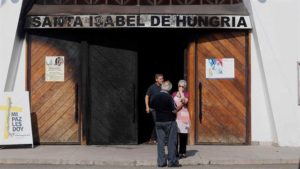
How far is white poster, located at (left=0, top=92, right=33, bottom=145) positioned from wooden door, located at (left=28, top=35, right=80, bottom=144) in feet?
2.30

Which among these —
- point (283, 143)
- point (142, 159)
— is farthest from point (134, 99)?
point (283, 143)

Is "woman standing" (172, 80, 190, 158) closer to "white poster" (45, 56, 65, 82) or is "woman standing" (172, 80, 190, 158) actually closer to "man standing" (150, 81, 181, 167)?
"man standing" (150, 81, 181, 167)

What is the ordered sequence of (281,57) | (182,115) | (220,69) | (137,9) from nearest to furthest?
(182,115) < (281,57) < (137,9) < (220,69)

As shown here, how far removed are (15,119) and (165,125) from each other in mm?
4368

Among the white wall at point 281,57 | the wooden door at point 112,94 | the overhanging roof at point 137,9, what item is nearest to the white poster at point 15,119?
the wooden door at point 112,94

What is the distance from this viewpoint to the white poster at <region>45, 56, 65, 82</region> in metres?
16.1

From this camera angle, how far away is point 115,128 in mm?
16047

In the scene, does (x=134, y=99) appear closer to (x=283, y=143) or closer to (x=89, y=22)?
(x=89, y=22)

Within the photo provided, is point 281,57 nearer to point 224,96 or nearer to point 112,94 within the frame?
point 224,96

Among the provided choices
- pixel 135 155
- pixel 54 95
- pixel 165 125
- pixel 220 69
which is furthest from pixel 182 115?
pixel 54 95

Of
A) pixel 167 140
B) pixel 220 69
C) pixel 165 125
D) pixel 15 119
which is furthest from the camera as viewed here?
pixel 220 69

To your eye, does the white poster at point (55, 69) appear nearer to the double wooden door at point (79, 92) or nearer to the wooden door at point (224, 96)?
the double wooden door at point (79, 92)

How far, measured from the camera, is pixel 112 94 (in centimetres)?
1606

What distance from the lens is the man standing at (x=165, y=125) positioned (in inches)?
501
